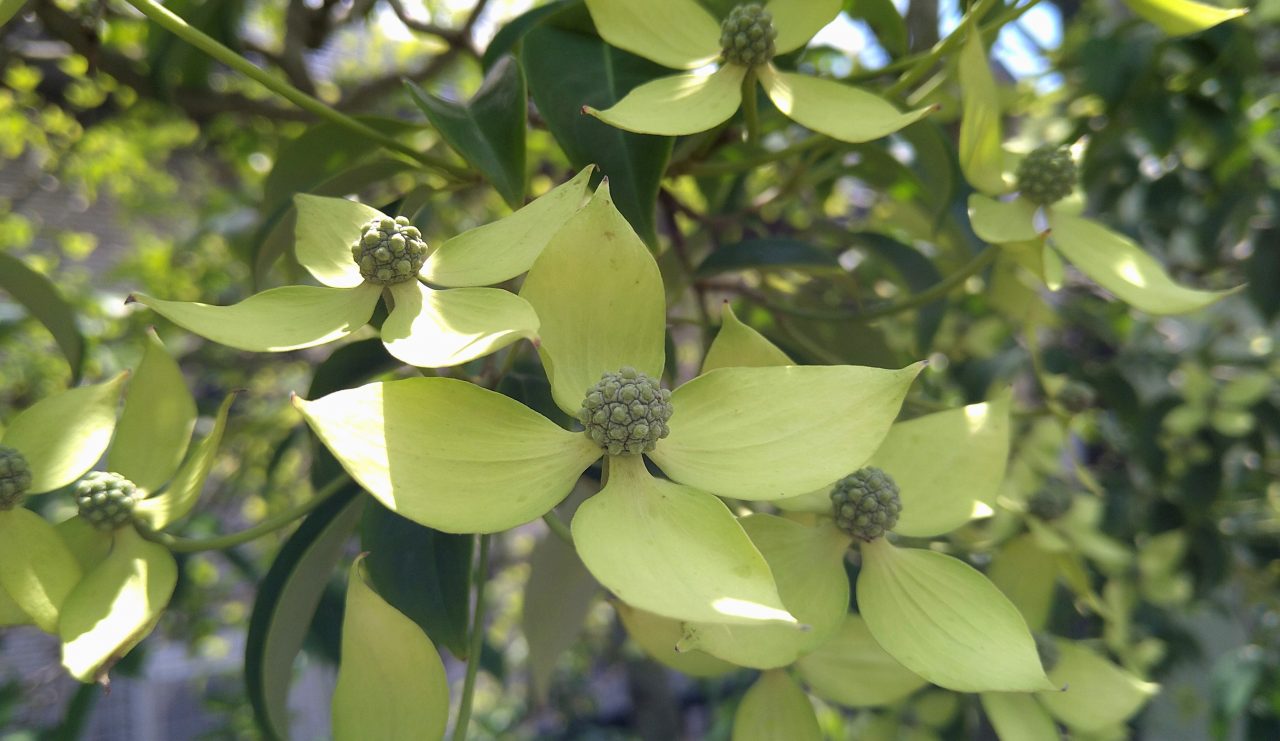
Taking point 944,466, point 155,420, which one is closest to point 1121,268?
point 944,466

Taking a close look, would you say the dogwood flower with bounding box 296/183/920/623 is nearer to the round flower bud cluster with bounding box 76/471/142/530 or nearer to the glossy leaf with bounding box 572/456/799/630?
the glossy leaf with bounding box 572/456/799/630

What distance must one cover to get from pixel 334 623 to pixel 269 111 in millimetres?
589

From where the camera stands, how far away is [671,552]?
1.35 feet

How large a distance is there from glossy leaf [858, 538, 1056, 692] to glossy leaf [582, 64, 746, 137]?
26cm

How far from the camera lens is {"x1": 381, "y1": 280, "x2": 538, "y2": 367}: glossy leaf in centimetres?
40

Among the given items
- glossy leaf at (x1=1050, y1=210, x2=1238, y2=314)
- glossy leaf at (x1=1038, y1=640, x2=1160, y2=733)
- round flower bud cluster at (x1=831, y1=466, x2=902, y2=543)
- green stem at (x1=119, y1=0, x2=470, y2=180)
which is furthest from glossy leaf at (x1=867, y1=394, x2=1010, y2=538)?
green stem at (x1=119, y1=0, x2=470, y2=180)

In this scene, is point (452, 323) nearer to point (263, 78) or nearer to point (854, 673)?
point (263, 78)

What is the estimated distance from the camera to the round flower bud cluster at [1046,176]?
676 mm

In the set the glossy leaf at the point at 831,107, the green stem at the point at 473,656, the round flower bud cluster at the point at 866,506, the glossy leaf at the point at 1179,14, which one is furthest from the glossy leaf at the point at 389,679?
the glossy leaf at the point at 1179,14

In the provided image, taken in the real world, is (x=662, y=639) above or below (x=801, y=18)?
below

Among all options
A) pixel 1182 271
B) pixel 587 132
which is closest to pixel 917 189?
pixel 587 132

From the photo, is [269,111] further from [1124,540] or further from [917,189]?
[1124,540]

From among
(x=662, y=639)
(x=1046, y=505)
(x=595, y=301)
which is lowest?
(x=1046, y=505)

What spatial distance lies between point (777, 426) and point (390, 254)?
0.72 feet
